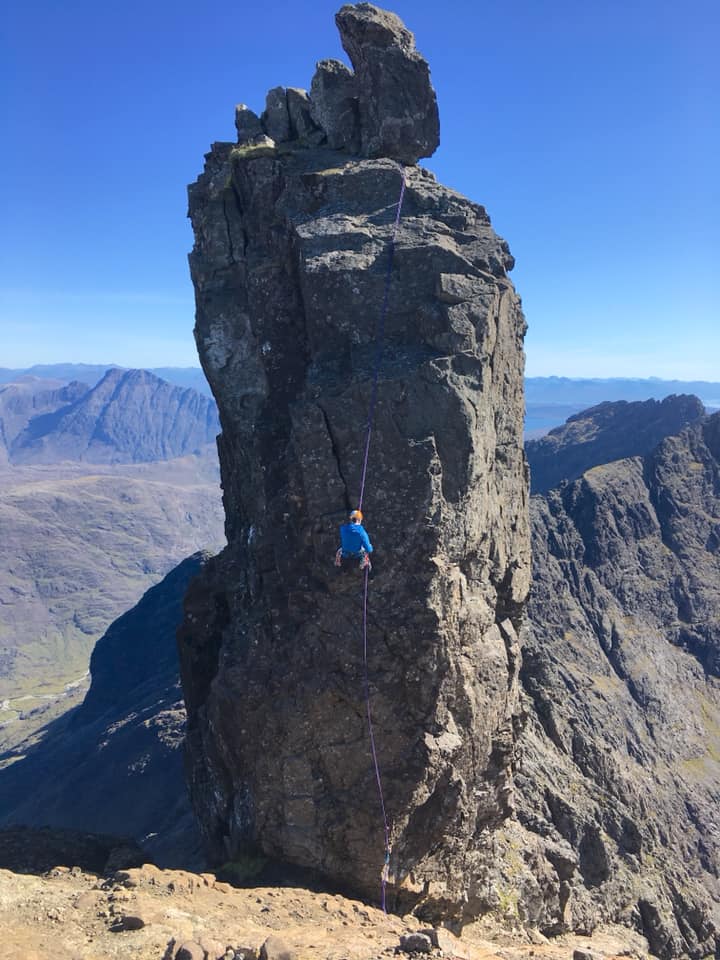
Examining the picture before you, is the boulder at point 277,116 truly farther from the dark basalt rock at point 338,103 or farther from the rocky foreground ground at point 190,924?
the rocky foreground ground at point 190,924

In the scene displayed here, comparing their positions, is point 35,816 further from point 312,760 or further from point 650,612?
point 650,612

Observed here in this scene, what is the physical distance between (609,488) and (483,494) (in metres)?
108

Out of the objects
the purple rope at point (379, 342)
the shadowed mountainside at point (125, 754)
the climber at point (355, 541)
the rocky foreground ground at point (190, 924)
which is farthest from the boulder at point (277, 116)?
the shadowed mountainside at point (125, 754)

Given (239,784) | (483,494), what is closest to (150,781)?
(239,784)

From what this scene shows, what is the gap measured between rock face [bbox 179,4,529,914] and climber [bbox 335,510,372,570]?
3.26 ft

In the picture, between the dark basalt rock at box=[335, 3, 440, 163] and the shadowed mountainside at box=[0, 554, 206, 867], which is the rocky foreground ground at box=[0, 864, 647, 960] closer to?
the shadowed mountainside at box=[0, 554, 206, 867]

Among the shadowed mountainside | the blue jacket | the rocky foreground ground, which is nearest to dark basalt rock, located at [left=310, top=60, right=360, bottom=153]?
the blue jacket

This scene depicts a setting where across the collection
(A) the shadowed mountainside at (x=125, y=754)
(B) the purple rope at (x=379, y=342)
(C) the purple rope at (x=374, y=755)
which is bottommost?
(A) the shadowed mountainside at (x=125, y=754)

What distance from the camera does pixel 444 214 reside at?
28.4m

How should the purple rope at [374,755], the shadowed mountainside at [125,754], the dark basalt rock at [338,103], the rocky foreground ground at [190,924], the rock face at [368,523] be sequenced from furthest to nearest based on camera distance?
the shadowed mountainside at [125,754]
the dark basalt rock at [338,103]
the rock face at [368,523]
the purple rope at [374,755]
the rocky foreground ground at [190,924]

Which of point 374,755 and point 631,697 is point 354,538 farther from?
point 631,697

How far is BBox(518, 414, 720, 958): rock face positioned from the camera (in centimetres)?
4075

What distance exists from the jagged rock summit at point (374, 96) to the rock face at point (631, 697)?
32583mm

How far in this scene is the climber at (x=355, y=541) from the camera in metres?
22.3
